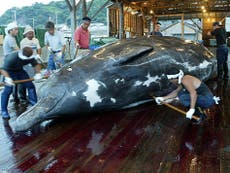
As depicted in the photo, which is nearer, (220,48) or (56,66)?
(56,66)

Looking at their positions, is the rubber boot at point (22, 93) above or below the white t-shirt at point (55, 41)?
below

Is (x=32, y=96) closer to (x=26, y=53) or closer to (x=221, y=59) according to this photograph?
(x=26, y=53)

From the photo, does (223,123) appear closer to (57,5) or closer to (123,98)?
(123,98)

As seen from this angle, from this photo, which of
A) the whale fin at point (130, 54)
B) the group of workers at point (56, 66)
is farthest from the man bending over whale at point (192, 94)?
the whale fin at point (130, 54)

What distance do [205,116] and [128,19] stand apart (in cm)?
2170

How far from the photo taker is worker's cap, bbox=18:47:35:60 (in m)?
4.95

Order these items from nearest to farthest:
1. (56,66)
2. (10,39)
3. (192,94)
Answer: (192,94)
(10,39)
(56,66)

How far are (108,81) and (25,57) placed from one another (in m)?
1.47

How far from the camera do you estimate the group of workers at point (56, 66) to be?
4.32 m

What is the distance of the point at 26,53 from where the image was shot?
16.3 ft

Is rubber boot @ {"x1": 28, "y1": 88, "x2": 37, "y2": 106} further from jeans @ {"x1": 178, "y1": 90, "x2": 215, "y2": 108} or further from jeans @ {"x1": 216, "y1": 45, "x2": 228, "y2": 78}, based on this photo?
jeans @ {"x1": 216, "y1": 45, "x2": 228, "y2": 78}

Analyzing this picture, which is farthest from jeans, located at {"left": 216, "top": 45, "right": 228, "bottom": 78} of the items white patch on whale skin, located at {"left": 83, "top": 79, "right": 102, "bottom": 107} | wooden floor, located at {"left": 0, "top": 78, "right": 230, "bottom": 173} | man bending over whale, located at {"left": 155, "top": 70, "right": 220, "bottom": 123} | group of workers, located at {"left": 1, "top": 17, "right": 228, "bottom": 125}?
white patch on whale skin, located at {"left": 83, "top": 79, "right": 102, "bottom": 107}

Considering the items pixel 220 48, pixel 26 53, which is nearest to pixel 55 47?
pixel 26 53

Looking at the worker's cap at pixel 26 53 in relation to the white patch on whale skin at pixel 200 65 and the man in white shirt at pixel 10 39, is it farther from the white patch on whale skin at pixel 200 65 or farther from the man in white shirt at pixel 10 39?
the white patch on whale skin at pixel 200 65
